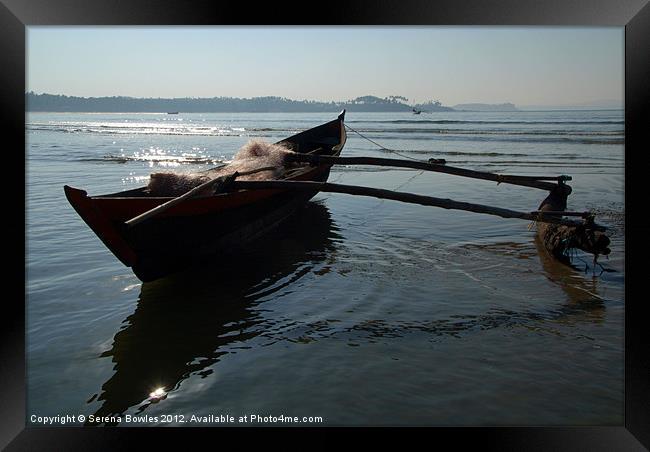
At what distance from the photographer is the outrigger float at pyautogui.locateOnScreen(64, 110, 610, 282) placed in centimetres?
591

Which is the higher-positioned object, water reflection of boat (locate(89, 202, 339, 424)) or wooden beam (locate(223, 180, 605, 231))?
wooden beam (locate(223, 180, 605, 231))

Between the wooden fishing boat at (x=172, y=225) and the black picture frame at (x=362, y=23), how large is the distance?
6.45 feet

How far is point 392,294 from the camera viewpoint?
6555 mm

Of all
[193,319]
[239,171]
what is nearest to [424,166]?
[239,171]

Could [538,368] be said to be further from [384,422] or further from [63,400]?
[63,400]

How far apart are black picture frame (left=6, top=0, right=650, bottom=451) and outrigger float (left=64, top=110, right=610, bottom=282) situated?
196 cm

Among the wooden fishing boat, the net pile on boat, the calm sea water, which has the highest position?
the net pile on boat

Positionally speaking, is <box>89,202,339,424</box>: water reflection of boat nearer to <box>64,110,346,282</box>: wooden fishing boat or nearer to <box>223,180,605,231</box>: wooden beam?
<box>64,110,346,282</box>: wooden fishing boat

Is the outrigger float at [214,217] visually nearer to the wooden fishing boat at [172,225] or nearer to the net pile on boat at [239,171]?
the wooden fishing boat at [172,225]

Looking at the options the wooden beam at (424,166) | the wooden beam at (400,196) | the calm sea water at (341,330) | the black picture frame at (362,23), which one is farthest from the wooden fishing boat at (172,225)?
the black picture frame at (362,23)

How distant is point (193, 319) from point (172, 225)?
1.26 m

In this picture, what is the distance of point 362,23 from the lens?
3.73 meters

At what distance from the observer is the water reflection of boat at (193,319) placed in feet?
14.9

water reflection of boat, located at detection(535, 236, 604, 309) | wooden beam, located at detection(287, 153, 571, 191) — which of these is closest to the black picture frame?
water reflection of boat, located at detection(535, 236, 604, 309)
